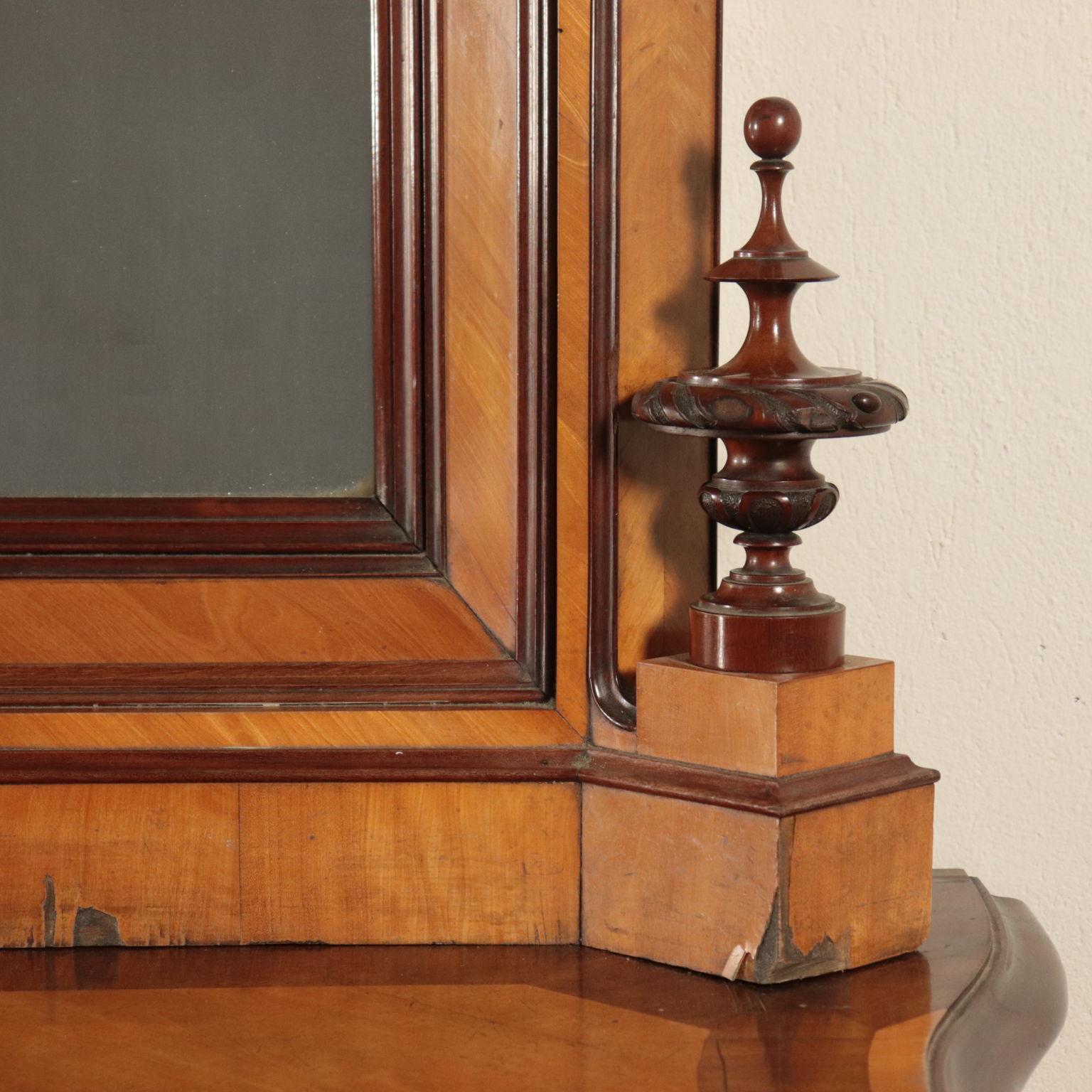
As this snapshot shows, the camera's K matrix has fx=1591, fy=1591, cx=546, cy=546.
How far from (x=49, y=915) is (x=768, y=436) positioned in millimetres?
412

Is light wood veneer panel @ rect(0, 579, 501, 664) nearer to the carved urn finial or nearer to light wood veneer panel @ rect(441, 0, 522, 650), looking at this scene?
light wood veneer panel @ rect(441, 0, 522, 650)

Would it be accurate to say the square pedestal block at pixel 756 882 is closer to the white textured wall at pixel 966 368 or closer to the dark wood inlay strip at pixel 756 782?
the dark wood inlay strip at pixel 756 782

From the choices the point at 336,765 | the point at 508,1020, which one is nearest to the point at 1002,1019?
the point at 508,1020

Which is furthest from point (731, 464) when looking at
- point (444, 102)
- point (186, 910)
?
point (186, 910)

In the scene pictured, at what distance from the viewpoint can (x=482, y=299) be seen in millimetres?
772

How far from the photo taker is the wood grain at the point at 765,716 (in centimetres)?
71

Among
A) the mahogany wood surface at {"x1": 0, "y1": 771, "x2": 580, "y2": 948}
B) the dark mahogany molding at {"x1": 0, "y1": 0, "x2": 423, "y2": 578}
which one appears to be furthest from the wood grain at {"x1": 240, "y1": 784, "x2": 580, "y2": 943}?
the dark mahogany molding at {"x1": 0, "y1": 0, "x2": 423, "y2": 578}

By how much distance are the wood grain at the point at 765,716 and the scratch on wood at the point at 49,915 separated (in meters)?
0.29

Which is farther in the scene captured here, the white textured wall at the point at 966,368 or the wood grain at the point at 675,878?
the white textured wall at the point at 966,368

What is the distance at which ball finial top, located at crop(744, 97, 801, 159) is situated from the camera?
732 millimetres

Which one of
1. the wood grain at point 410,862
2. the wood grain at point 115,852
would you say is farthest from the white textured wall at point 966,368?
the wood grain at point 115,852

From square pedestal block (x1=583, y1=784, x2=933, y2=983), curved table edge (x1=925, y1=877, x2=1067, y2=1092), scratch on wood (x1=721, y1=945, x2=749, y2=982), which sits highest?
square pedestal block (x1=583, y1=784, x2=933, y2=983)

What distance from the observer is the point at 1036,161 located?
3.18 ft

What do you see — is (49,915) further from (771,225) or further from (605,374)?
(771,225)
